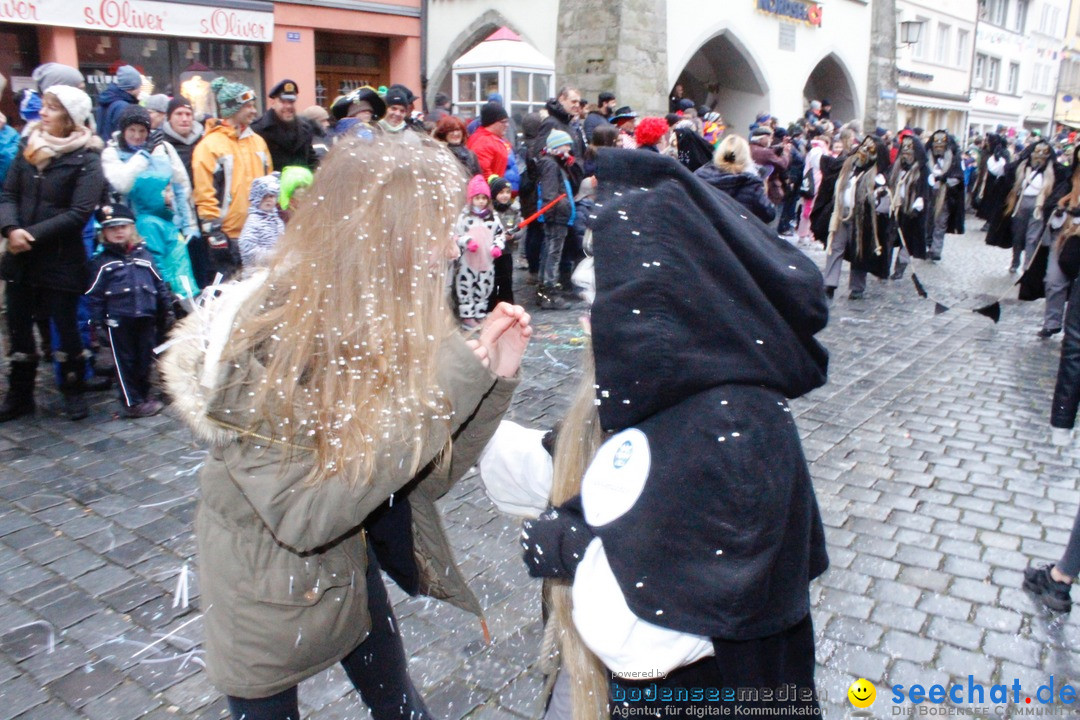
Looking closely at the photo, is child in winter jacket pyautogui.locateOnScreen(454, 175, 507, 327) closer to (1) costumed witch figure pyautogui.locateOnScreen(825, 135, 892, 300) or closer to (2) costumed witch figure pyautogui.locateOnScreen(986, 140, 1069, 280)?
(1) costumed witch figure pyautogui.locateOnScreen(825, 135, 892, 300)

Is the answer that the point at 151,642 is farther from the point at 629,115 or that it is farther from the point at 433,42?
the point at 433,42

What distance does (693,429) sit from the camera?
1359mm

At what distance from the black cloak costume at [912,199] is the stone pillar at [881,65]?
15.9 meters

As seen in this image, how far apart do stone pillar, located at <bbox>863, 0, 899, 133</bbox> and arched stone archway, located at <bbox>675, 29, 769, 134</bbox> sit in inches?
219

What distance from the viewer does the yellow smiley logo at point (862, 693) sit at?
280 centimetres

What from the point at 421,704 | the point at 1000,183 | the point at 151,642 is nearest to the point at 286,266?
the point at 421,704

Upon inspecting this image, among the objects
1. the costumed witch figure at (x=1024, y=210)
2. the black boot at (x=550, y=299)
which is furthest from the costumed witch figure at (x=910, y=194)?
the black boot at (x=550, y=299)

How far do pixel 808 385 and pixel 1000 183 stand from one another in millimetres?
14661

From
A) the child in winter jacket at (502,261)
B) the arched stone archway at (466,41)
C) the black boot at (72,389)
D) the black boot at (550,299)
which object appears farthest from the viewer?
the arched stone archway at (466,41)

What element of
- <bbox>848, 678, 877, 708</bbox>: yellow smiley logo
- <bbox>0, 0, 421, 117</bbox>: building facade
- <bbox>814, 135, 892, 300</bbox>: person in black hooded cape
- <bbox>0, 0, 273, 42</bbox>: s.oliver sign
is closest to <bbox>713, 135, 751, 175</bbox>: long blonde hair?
<bbox>814, 135, 892, 300</bbox>: person in black hooded cape

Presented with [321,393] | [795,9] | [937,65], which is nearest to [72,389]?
[321,393]

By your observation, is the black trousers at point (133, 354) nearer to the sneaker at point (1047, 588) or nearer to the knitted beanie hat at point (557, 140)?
the knitted beanie hat at point (557, 140)

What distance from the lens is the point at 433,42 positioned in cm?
1897

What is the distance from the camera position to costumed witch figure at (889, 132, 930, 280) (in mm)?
10203
